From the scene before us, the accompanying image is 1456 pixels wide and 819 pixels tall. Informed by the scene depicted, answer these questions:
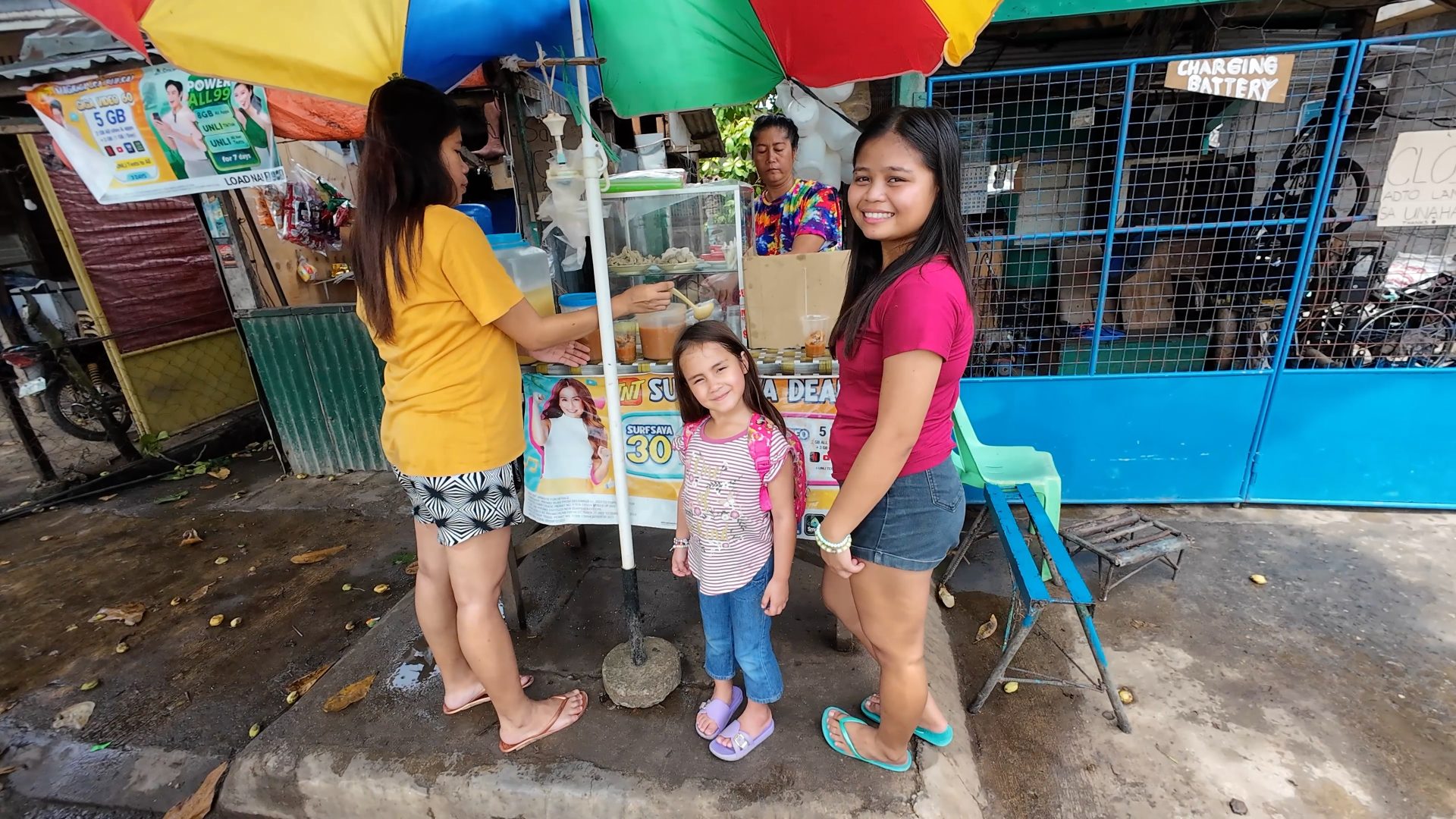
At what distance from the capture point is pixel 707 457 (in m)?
2.04

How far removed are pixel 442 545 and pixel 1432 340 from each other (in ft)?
18.1

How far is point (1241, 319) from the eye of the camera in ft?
12.3

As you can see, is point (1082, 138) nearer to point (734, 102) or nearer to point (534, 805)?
point (734, 102)

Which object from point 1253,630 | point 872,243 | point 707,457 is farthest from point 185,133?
point 1253,630

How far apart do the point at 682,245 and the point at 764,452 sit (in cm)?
119

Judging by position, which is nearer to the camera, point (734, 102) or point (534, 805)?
point (534, 805)

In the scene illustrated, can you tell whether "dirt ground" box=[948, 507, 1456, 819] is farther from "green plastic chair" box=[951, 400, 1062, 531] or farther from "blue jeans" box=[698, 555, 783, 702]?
"blue jeans" box=[698, 555, 783, 702]

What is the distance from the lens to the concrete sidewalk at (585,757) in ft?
6.85

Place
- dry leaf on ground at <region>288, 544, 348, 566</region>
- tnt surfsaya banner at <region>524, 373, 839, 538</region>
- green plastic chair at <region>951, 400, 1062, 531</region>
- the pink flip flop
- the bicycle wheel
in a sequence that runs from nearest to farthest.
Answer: the pink flip flop → tnt surfsaya banner at <region>524, 373, 839, 538</region> → green plastic chair at <region>951, 400, 1062, 531</region> → the bicycle wheel → dry leaf on ground at <region>288, 544, 348, 566</region>

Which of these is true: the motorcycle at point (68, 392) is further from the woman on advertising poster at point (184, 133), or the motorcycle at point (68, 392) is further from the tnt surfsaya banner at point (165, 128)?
the woman on advertising poster at point (184, 133)

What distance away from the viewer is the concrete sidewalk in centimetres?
209

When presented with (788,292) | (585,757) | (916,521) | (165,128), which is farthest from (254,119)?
(916,521)

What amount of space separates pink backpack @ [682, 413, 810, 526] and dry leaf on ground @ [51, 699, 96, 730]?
10.3 ft

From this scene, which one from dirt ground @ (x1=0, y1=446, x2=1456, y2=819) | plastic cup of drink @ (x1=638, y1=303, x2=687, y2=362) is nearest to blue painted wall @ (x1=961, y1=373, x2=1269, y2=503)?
dirt ground @ (x1=0, y1=446, x2=1456, y2=819)
